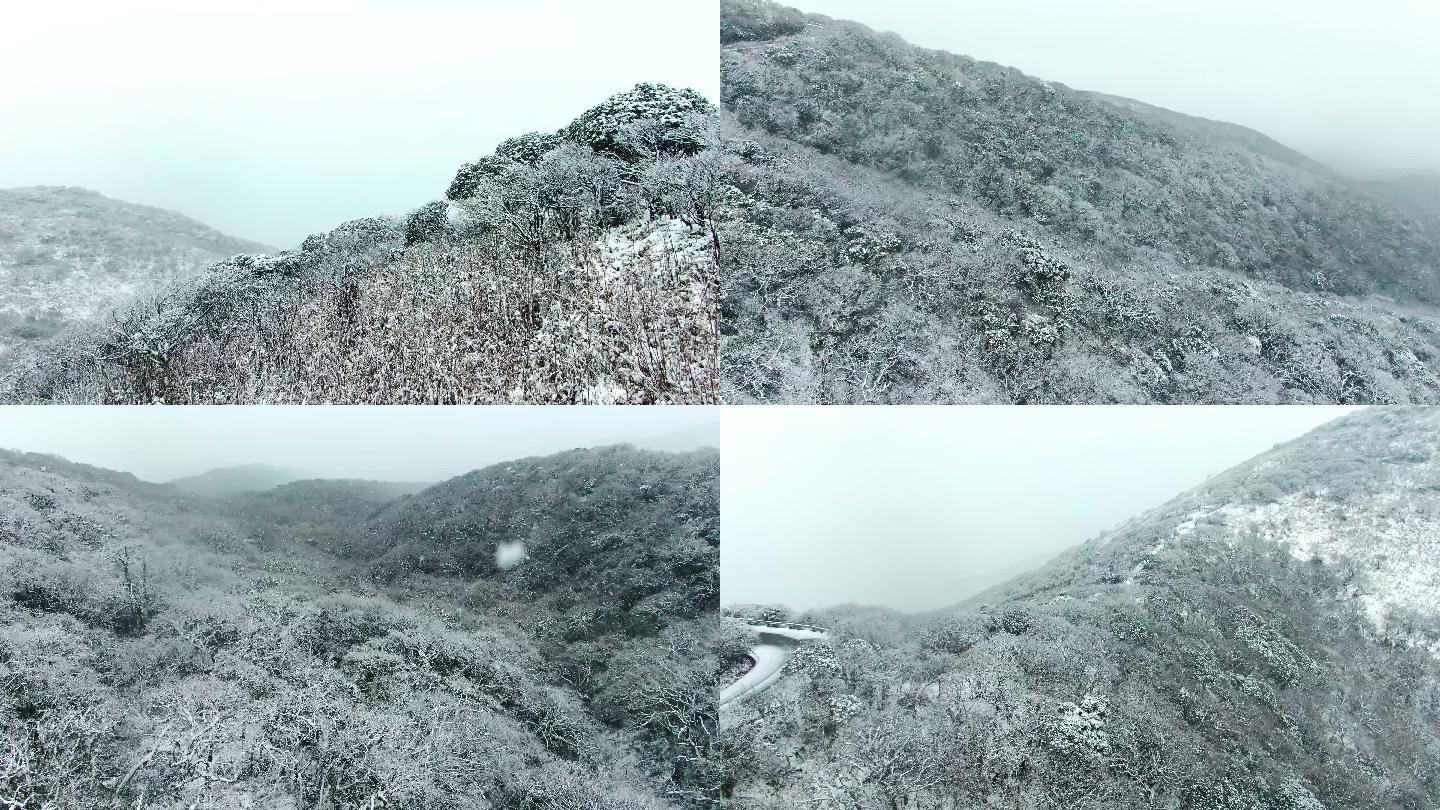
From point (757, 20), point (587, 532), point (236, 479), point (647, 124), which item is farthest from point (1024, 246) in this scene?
point (236, 479)

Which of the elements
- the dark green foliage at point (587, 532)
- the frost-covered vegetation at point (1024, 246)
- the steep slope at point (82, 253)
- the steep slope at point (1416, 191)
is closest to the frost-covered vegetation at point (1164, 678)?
the dark green foliage at point (587, 532)

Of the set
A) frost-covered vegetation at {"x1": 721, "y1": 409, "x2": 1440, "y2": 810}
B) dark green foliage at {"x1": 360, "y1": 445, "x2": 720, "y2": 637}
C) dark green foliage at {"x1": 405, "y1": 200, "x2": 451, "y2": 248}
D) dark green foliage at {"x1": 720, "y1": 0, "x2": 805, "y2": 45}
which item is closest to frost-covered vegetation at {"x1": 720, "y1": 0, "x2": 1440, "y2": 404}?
dark green foliage at {"x1": 720, "y1": 0, "x2": 805, "y2": 45}

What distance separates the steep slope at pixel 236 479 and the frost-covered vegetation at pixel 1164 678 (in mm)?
4905

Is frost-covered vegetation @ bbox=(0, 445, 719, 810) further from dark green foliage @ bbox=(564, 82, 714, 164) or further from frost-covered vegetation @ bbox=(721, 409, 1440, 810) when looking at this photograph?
dark green foliage @ bbox=(564, 82, 714, 164)

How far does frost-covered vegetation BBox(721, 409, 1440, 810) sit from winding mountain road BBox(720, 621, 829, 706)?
10 cm

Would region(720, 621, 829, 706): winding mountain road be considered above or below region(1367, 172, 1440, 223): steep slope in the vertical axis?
below

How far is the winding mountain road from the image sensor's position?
293 inches

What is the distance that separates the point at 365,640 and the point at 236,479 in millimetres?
2212

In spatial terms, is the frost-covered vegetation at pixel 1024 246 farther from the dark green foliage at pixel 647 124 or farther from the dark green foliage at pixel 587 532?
the dark green foliage at pixel 587 532

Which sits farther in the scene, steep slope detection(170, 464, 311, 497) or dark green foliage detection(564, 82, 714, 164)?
dark green foliage detection(564, 82, 714, 164)

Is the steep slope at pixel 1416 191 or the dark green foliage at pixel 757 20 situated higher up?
the dark green foliage at pixel 757 20

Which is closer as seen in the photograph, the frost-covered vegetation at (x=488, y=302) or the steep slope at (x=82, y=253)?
the frost-covered vegetation at (x=488, y=302)

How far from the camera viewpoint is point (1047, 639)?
749cm

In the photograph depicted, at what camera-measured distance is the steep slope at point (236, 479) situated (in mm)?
7680
